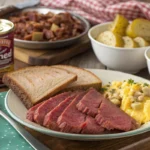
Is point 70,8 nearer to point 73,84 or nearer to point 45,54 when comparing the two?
point 45,54

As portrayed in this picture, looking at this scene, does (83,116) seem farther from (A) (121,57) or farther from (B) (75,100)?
(A) (121,57)

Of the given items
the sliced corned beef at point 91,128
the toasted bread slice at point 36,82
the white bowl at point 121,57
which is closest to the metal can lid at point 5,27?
the toasted bread slice at point 36,82

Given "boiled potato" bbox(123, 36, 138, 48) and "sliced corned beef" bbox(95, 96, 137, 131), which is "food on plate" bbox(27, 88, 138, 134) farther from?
"boiled potato" bbox(123, 36, 138, 48)

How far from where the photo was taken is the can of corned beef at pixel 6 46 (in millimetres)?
1608

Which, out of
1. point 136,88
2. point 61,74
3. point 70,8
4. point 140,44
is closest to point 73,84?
point 61,74

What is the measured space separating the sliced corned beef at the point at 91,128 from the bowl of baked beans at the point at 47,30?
743 millimetres

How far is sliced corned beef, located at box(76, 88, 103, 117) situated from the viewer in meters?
1.34

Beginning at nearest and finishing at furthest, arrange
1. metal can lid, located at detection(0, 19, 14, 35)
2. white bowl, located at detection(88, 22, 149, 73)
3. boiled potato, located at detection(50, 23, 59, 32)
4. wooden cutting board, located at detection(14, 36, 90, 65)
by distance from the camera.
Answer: metal can lid, located at detection(0, 19, 14, 35) < white bowl, located at detection(88, 22, 149, 73) < wooden cutting board, located at detection(14, 36, 90, 65) < boiled potato, located at detection(50, 23, 59, 32)

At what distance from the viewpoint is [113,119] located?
1322 mm

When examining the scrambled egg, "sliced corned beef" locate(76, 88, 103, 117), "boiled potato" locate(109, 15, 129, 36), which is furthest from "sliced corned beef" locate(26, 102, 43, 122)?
"boiled potato" locate(109, 15, 129, 36)

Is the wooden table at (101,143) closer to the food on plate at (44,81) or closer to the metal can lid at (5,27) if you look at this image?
the food on plate at (44,81)

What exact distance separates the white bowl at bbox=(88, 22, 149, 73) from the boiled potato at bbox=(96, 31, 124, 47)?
0.03m

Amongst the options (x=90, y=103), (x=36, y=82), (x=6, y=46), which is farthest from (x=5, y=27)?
(x=90, y=103)

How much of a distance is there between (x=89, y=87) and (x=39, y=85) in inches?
6.9
